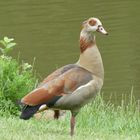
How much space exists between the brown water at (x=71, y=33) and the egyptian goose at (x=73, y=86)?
580cm

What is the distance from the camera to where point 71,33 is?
62.4 feet

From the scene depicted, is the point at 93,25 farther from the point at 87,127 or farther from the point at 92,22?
the point at 87,127

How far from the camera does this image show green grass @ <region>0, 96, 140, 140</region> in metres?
7.30

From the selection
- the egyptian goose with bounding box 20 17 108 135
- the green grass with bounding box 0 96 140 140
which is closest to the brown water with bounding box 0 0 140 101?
the green grass with bounding box 0 96 140 140

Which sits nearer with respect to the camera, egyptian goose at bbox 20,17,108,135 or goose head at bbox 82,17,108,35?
egyptian goose at bbox 20,17,108,135

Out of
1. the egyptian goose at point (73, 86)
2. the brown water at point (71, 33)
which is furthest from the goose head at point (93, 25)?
the brown water at point (71, 33)

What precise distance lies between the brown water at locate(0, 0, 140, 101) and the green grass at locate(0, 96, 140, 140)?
3097mm

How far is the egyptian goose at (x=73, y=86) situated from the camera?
727 centimetres

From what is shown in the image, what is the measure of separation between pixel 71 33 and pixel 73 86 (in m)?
11.7

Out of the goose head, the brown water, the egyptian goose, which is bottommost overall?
the brown water

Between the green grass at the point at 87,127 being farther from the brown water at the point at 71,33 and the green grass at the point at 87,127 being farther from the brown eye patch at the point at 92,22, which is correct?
the brown water at the point at 71,33

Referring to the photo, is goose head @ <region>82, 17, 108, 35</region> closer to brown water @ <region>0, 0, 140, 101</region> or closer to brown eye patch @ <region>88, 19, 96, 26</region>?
brown eye patch @ <region>88, 19, 96, 26</region>

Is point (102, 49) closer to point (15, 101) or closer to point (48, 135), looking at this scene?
point (15, 101)

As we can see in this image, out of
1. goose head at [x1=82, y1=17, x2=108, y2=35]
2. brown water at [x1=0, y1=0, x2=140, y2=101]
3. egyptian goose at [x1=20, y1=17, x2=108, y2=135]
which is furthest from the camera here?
brown water at [x1=0, y1=0, x2=140, y2=101]
